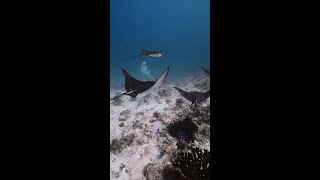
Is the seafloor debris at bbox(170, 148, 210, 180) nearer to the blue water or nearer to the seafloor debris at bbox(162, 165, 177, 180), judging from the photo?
the seafloor debris at bbox(162, 165, 177, 180)

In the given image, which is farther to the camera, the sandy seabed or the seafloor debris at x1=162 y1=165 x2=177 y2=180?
the sandy seabed

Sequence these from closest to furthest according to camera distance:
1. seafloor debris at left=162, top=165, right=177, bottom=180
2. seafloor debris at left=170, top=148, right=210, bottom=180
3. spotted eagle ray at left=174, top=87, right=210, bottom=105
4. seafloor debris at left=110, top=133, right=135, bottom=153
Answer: seafloor debris at left=170, top=148, right=210, bottom=180 < seafloor debris at left=162, top=165, right=177, bottom=180 < seafloor debris at left=110, top=133, right=135, bottom=153 < spotted eagle ray at left=174, top=87, right=210, bottom=105

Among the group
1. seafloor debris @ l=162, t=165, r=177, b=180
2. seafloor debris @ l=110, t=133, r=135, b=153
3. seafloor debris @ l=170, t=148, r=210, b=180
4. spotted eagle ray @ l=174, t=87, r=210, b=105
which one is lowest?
seafloor debris @ l=110, t=133, r=135, b=153

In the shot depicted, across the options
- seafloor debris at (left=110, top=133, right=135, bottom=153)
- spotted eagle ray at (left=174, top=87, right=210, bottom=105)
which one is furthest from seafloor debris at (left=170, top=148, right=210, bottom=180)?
spotted eagle ray at (left=174, top=87, right=210, bottom=105)

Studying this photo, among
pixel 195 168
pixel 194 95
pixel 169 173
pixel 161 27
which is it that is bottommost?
pixel 169 173

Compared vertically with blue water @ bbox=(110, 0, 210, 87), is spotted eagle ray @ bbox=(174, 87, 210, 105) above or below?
below

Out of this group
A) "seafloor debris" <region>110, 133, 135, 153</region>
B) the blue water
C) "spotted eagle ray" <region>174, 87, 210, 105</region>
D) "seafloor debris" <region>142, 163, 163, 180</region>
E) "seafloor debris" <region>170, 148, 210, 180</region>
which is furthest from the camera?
the blue water

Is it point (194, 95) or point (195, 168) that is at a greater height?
point (194, 95)

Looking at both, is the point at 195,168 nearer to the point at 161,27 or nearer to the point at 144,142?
the point at 144,142

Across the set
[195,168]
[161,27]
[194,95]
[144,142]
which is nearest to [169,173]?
[195,168]
